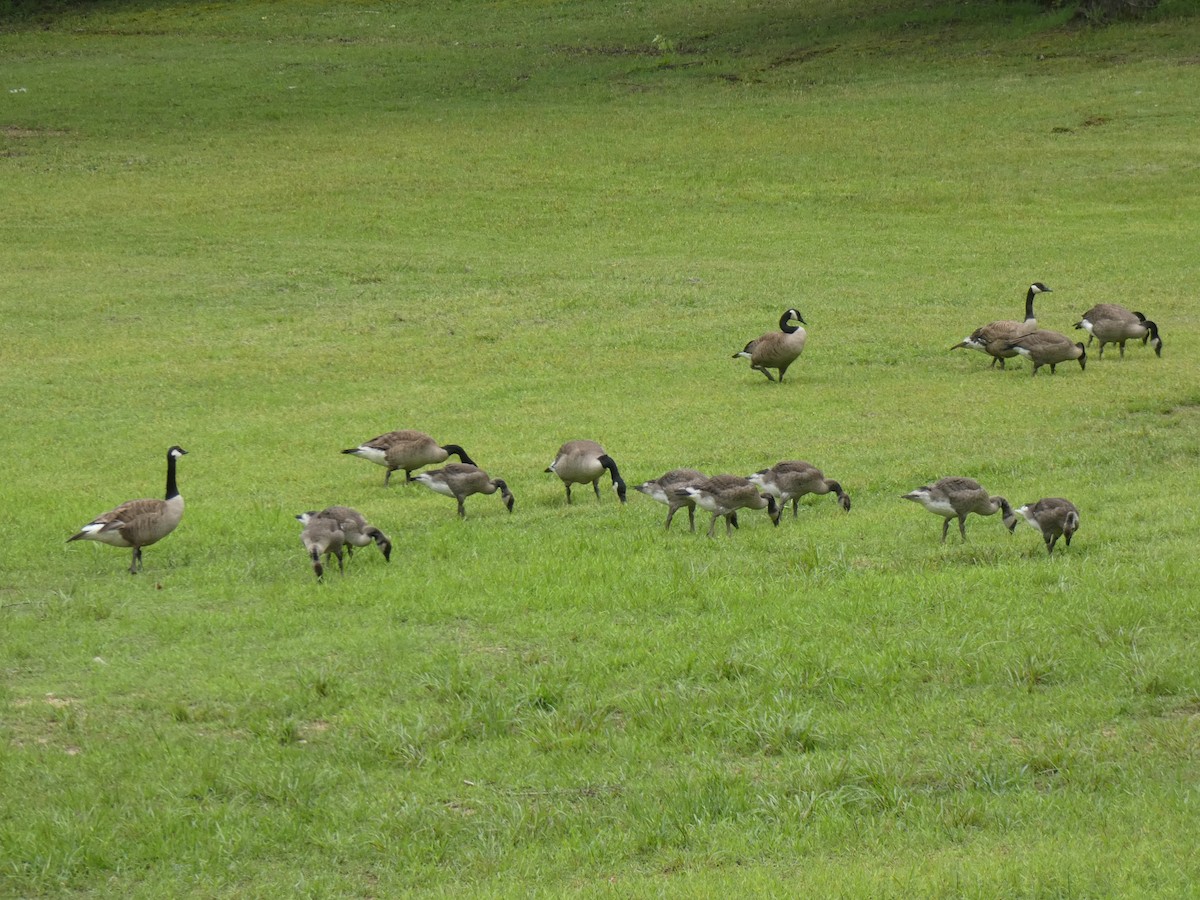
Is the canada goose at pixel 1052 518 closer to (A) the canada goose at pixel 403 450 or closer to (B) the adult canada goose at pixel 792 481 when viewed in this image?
(B) the adult canada goose at pixel 792 481

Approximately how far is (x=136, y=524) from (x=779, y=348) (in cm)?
1168

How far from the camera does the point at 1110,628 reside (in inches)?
423

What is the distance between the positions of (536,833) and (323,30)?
6407cm

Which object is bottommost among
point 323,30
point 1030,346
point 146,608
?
point 146,608

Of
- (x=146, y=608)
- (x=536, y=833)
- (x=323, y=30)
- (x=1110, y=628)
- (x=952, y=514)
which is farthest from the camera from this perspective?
(x=323, y=30)

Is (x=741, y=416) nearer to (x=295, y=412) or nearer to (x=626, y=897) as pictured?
(x=295, y=412)

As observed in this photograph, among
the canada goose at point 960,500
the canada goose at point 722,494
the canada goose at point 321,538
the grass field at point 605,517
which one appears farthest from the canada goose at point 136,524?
the canada goose at point 960,500

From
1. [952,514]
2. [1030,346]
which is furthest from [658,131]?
[952,514]

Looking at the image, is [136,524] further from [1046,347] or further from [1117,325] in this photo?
[1117,325]

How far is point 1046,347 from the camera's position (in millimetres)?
22141

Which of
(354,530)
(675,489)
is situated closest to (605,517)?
(675,489)

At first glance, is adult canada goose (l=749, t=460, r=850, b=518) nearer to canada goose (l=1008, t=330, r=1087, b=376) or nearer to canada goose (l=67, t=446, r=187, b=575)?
canada goose (l=67, t=446, r=187, b=575)

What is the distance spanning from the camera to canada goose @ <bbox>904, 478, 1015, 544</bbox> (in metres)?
13.3

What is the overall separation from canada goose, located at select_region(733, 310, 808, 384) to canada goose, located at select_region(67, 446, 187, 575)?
11.1 metres
